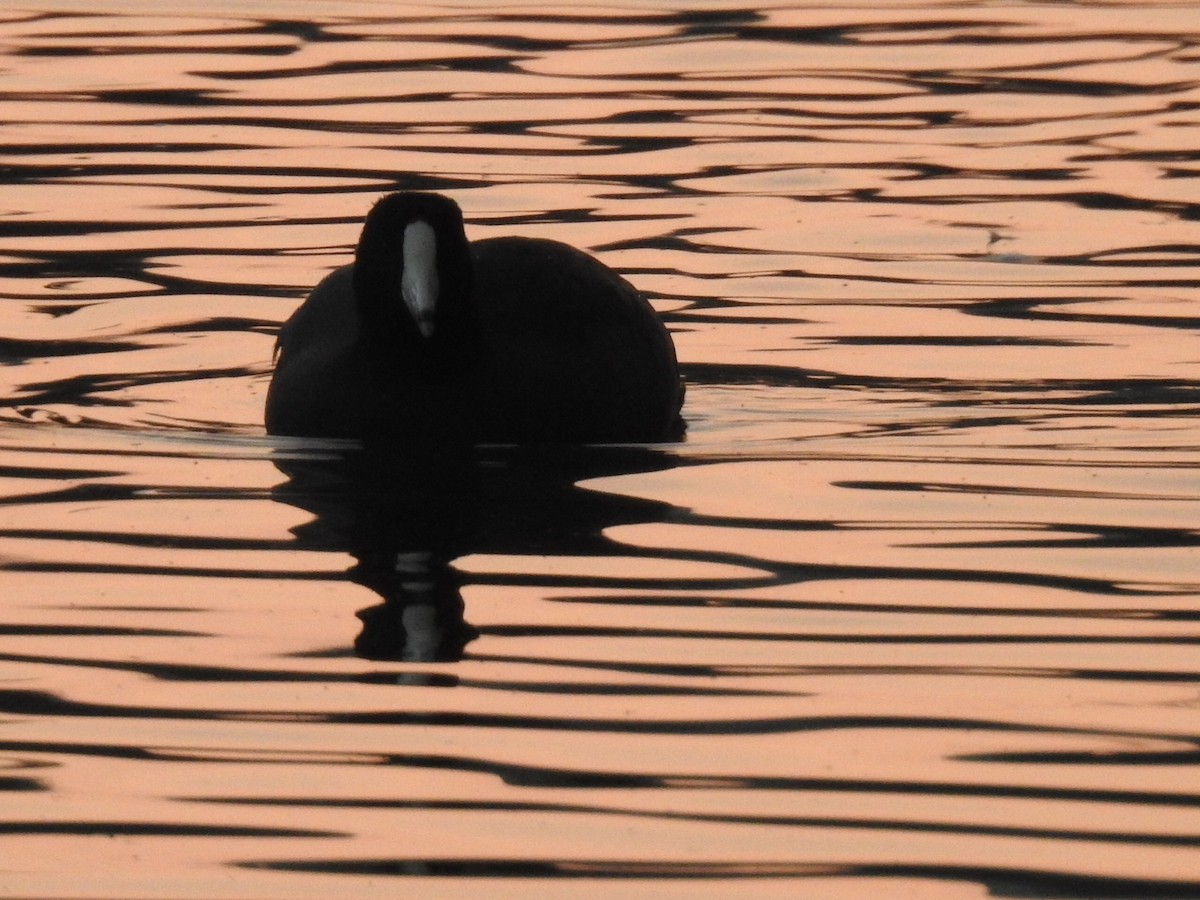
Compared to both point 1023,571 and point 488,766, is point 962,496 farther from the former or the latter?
point 488,766

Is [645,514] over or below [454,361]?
below

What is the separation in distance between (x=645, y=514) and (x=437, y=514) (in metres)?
0.55

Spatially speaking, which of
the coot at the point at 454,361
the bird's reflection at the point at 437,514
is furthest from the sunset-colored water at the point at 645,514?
the coot at the point at 454,361

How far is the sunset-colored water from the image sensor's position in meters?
5.70

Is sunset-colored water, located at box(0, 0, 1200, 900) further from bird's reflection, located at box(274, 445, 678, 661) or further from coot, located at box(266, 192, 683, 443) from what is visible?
coot, located at box(266, 192, 683, 443)

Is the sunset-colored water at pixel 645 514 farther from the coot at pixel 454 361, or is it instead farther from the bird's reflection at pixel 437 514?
the coot at pixel 454 361

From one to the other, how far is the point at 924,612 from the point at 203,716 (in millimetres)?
1736

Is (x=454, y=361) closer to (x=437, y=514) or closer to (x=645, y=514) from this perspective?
(x=437, y=514)

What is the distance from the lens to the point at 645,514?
8422 mm

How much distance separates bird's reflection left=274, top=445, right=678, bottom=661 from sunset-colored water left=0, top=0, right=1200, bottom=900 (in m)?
0.02

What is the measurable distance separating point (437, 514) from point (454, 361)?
3.62ft

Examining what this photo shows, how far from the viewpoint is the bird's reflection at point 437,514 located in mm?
7211

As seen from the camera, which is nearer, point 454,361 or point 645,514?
point 645,514

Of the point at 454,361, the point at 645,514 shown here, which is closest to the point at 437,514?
the point at 645,514
